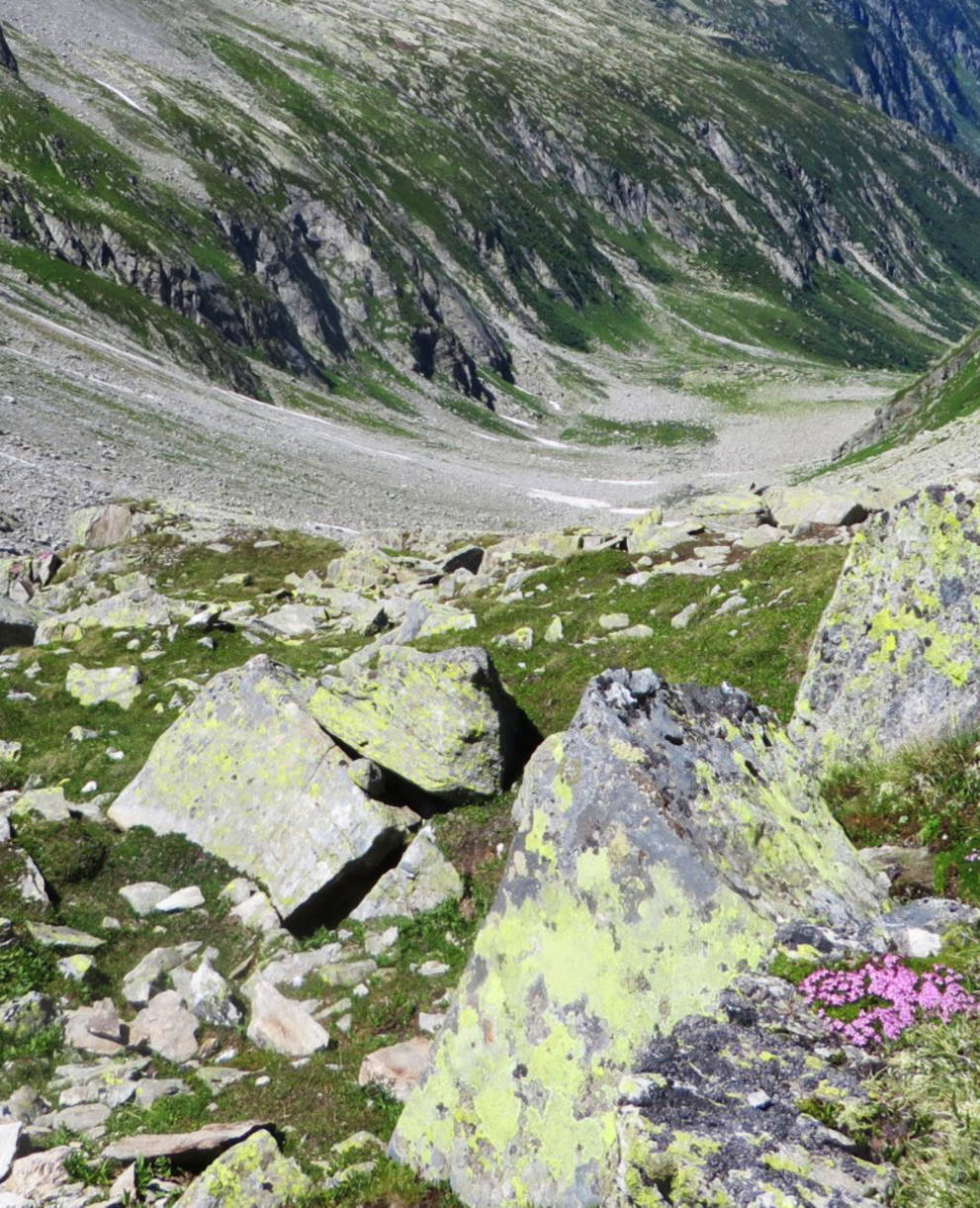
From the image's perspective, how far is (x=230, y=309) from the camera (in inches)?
4663

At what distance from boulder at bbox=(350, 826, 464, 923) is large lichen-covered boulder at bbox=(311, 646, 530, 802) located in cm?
180

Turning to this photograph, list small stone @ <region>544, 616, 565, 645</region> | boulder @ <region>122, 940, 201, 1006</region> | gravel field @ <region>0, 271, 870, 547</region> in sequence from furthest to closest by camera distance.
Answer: gravel field @ <region>0, 271, 870, 547</region> → small stone @ <region>544, 616, 565, 645</region> → boulder @ <region>122, 940, 201, 1006</region>

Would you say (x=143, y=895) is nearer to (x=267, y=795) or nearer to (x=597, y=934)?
(x=267, y=795)

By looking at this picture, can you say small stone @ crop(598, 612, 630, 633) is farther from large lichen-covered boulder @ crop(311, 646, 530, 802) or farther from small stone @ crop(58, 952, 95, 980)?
small stone @ crop(58, 952, 95, 980)

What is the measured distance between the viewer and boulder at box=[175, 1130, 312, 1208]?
7113 millimetres

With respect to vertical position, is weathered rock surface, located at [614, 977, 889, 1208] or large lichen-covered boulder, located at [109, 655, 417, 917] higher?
weathered rock surface, located at [614, 977, 889, 1208]

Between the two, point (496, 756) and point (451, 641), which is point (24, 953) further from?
point (451, 641)

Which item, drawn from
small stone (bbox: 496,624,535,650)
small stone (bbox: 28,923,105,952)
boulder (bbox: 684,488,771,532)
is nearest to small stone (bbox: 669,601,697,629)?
small stone (bbox: 496,624,535,650)

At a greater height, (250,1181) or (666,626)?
(666,626)

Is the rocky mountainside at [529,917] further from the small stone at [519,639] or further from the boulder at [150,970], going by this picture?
the small stone at [519,639]

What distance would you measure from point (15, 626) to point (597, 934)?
2765 centimetres

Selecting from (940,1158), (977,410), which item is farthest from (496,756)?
(977,410)

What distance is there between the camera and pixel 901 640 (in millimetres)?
10742

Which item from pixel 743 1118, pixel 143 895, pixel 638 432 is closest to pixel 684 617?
pixel 143 895
